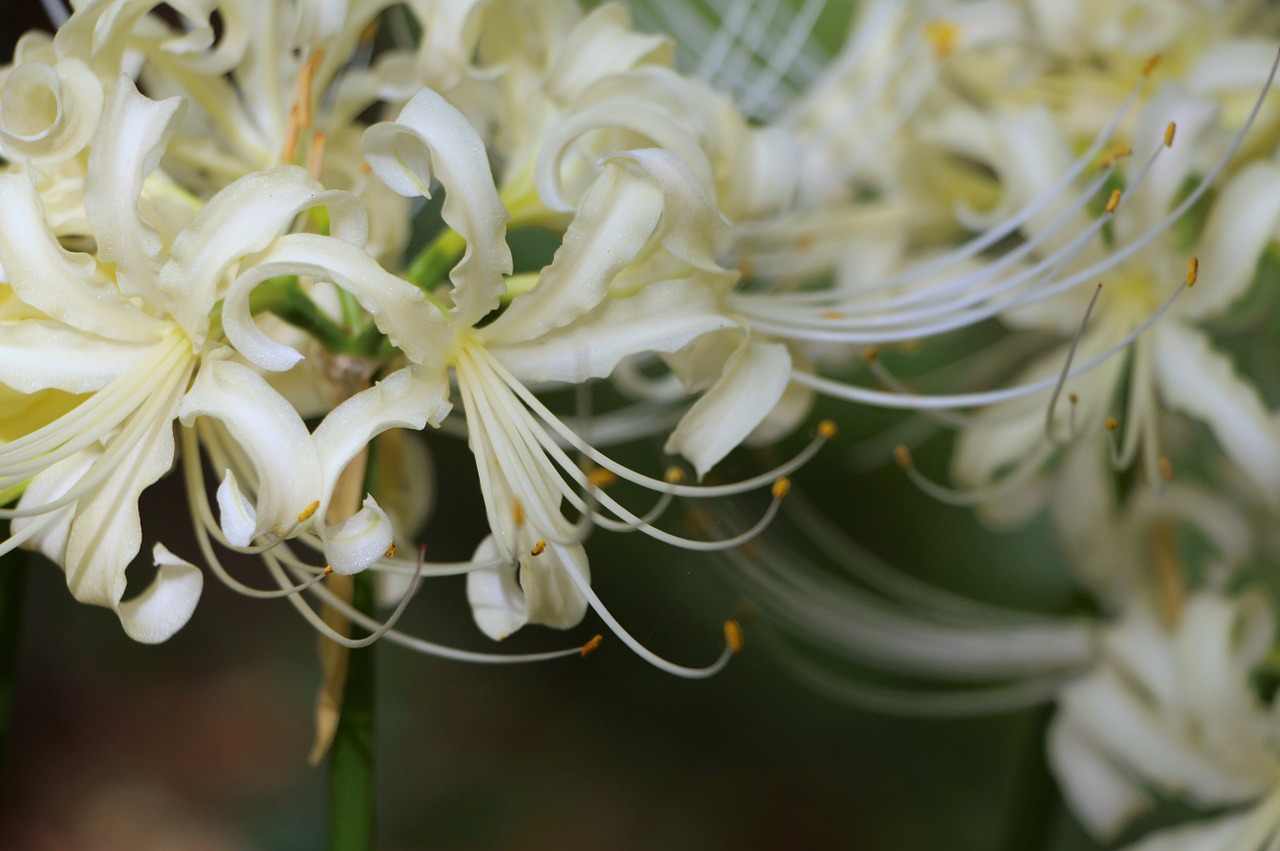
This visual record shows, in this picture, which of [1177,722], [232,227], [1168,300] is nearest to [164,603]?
[232,227]

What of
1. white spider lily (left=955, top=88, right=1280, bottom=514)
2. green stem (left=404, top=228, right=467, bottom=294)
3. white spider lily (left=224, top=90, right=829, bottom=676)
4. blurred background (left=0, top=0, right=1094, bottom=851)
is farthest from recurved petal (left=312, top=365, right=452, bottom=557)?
blurred background (left=0, top=0, right=1094, bottom=851)

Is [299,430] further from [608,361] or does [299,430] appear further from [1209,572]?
[1209,572]

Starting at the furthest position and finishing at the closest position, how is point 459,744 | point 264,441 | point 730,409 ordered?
point 459,744
point 730,409
point 264,441

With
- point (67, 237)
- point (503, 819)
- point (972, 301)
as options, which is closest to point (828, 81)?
point (972, 301)

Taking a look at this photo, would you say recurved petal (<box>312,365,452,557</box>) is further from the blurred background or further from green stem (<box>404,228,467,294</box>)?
the blurred background

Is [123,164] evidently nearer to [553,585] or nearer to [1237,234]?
[553,585]

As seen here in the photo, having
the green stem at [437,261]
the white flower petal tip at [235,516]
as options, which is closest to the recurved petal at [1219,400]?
the green stem at [437,261]

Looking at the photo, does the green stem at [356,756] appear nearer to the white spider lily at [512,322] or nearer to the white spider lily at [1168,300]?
the white spider lily at [512,322]
